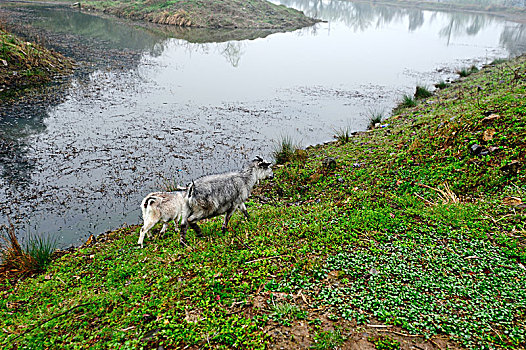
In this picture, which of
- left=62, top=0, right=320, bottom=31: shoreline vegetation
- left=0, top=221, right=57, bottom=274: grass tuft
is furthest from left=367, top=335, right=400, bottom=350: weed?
left=62, top=0, right=320, bottom=31: shoreline vegetation

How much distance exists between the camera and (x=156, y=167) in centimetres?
1076

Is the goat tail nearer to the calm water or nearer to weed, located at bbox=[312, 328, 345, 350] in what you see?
the calm water

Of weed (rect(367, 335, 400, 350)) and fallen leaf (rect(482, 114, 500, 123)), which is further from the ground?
fallen leaf (rect(482, 114, 500, 123))

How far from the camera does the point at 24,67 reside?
1739 cm

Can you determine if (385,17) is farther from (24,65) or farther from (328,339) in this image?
(328,339)

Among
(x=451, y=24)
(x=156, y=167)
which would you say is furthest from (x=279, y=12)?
(x=156, y=167)

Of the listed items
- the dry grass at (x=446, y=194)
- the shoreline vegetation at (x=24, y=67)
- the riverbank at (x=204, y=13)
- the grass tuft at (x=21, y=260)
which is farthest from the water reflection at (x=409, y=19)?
the grass tuft at (x=21, y=260)

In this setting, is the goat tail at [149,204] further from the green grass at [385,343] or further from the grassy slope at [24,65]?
the grassy slope at [24,65]

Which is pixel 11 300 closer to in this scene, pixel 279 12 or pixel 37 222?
pixel 37 222

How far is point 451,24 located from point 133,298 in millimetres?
66626

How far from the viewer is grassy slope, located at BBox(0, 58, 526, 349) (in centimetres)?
388

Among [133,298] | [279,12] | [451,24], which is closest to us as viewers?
[133,298]

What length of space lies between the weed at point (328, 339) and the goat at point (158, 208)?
3.75m

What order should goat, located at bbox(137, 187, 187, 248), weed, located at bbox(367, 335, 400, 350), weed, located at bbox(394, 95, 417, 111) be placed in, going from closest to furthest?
1. weed, located at bbox(367, 335, 400, 350)
2. goat, located at bbox(137, 187, 187, 248)
3. weed, located at bbox(394, 95, 417, 111)
